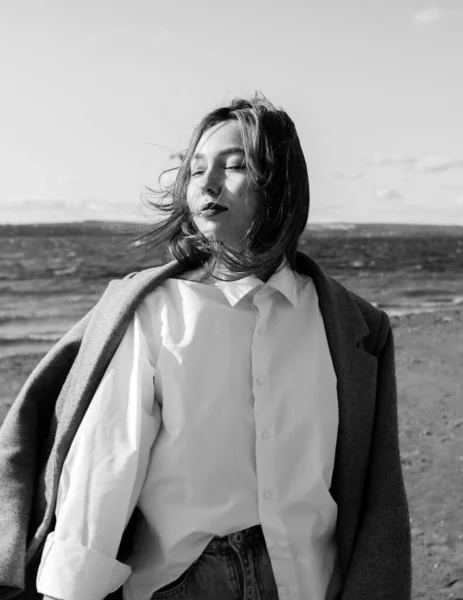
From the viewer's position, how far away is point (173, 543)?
1.12m

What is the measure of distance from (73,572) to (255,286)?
53cm

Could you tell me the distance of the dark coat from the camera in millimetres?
1184

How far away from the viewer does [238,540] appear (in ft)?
3.77

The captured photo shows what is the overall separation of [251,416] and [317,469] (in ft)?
0.44

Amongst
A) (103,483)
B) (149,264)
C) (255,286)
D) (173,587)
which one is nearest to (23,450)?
(103,483)

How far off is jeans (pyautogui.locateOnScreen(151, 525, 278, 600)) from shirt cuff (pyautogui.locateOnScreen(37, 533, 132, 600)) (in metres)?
0.12

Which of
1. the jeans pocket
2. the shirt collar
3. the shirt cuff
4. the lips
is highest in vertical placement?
the lips

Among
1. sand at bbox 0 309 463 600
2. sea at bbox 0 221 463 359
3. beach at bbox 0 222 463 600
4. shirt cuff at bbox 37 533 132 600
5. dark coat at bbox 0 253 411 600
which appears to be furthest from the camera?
sea at bbox 0 221 463 359

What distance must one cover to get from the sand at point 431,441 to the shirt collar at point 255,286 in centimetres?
143

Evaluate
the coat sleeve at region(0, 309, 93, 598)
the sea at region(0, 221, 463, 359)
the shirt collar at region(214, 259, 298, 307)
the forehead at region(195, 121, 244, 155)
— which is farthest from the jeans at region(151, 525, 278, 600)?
the sea at region(0, 221, 463, 359)

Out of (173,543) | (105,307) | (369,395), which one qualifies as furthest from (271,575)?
(105,307)

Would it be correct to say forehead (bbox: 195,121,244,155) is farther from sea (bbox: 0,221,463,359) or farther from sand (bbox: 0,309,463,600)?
sea (bbox: 0,221,463,359)

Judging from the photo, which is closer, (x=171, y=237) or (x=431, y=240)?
(x=171, y=237)

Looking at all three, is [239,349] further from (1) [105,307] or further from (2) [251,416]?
(1) [105,307]
